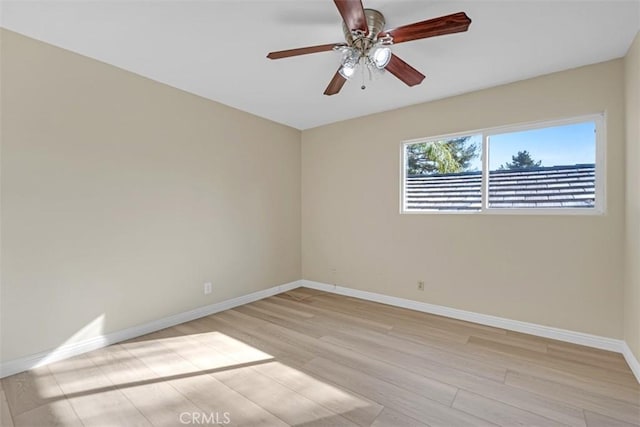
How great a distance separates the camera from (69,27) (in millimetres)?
2002

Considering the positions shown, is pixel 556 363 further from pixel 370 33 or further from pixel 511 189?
pixel 370 33

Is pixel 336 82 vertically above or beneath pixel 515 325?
above

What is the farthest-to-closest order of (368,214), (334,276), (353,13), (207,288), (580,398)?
(334,276) < (368,214) < (207,288) < (580,398) < (353,13)

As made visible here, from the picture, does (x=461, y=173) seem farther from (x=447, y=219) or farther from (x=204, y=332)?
(x=204, y=332)

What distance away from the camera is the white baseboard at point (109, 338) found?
2047 mm

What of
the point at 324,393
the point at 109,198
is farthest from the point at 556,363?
the point at 109,198

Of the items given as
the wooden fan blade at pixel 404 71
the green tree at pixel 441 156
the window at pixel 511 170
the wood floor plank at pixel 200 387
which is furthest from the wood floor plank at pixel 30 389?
the green tree at pixel 441 156

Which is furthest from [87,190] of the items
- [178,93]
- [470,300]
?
[470,300]

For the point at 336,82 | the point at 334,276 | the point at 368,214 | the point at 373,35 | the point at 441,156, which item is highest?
the point at 373,35

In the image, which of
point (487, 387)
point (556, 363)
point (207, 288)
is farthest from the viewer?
point (207, 288)

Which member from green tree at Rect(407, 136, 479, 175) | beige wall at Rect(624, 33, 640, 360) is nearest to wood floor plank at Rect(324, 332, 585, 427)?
beige wall at Rect(624, 33, 640, 360)

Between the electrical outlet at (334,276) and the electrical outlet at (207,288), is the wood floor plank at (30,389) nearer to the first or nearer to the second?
the electrical outlet at (207,288)

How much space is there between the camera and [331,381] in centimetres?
197

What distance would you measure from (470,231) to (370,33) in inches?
88.7
